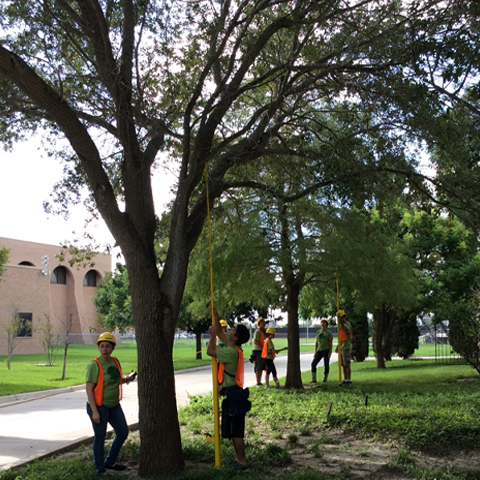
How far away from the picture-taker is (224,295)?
1472 centimetres

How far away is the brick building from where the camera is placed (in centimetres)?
4431

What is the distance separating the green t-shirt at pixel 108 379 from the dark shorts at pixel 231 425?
4.28 feet

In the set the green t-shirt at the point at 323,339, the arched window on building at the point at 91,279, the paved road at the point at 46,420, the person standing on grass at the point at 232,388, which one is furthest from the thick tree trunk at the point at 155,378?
the arched window on building at the point at 91,279

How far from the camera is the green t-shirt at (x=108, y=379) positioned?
6926 mm

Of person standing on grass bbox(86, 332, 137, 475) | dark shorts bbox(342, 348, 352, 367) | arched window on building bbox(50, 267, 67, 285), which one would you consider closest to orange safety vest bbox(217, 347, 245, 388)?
person standing on grass bbox(86, 332, 137, 475)

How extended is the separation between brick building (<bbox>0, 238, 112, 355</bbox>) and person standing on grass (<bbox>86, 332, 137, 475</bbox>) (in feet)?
87.5

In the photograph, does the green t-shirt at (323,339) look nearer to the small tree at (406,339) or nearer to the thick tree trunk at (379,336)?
the thick tree trunk at (379,336)

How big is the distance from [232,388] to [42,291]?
141 ft

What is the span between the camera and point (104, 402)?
6.94m

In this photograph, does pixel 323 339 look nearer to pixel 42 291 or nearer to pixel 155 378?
pixel 155 378

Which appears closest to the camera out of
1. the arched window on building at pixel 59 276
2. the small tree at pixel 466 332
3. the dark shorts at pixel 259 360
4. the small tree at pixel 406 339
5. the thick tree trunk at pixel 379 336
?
the small tree at pixel 466 332

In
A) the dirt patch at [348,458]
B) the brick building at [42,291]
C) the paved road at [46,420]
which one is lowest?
the paved road at [46,420]

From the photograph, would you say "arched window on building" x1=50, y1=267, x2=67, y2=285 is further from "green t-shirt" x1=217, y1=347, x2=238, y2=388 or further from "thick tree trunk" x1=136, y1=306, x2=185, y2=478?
"green t-shirt" x1=217, y1=347, x2=238, y2=388

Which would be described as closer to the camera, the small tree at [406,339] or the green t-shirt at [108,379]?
the green t-shirt at [108,379]
